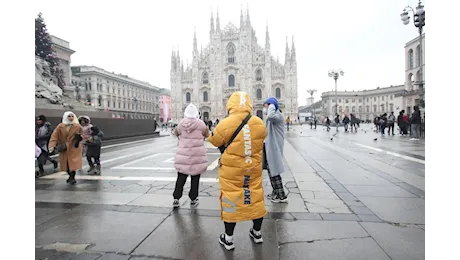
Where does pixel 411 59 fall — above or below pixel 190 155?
above

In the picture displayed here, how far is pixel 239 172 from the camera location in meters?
2.47

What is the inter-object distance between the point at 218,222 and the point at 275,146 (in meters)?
1.43

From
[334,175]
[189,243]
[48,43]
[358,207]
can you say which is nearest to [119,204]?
[189,243]

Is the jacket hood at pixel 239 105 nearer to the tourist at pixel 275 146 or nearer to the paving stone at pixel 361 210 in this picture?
the tourist at pixel 275 146

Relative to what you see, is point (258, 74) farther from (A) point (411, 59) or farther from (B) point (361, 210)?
(B) point (361, 210)

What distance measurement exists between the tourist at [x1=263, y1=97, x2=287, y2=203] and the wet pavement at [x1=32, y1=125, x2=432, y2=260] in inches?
12.3

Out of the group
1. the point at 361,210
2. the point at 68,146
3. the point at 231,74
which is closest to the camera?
the point at 361,210

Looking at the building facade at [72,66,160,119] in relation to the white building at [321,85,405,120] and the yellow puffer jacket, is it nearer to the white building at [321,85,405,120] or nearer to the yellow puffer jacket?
the yellow puffer jacket

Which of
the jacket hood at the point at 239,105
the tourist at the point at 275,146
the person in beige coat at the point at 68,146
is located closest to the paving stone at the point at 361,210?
the tourist at the point at 275,146

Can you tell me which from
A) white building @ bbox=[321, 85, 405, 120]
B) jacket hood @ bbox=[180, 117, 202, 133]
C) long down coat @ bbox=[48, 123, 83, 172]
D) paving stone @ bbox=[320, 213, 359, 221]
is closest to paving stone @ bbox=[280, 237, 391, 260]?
paving stone @ bbox=[320, 213, 359, 221]

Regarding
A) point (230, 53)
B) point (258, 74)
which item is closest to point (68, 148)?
point (258, 74)

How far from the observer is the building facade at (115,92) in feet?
180

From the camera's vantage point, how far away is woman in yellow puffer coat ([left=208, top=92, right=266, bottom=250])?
2.44 m
